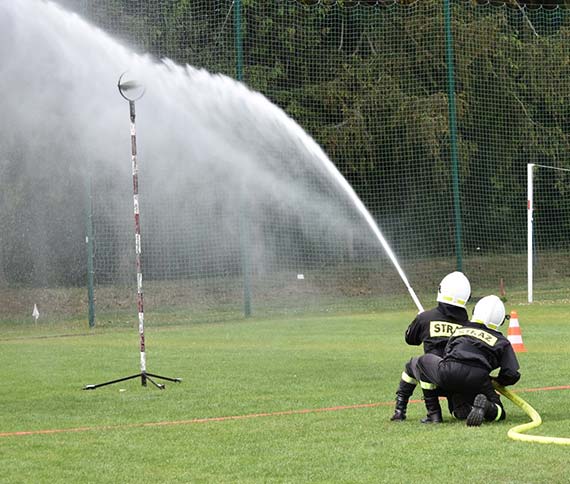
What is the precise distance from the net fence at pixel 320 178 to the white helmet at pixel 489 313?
48.8 feet

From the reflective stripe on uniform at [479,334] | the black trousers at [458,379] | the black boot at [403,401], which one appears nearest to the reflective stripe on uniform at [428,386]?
the black trousers at [458,379]

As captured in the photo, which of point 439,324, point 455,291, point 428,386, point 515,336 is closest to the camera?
point 428,386

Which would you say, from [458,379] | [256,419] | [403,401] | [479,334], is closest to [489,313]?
[479,334]

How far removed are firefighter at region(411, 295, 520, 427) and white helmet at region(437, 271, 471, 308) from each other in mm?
206

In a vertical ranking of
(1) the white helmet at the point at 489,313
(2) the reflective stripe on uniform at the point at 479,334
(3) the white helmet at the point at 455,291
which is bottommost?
(2) the reflective stripe on uniform at the point at 479,334

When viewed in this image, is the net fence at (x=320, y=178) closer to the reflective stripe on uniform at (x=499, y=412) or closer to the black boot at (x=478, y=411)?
the reflective stripe on uniform at (x=499, y=412)

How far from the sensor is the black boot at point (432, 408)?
9938mm

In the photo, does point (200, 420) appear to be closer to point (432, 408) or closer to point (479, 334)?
point (432, 408)

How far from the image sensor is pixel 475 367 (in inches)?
385

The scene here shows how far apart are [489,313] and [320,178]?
22032mm

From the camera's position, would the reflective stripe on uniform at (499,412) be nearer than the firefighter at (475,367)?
No

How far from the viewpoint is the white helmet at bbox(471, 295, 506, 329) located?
10.1m

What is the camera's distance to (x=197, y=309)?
2770 cm

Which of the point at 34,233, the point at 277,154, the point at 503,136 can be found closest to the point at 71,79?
the point at 277,154
